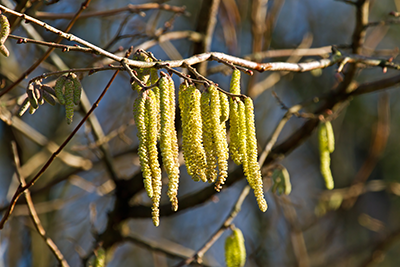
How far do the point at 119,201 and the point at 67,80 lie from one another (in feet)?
6.00

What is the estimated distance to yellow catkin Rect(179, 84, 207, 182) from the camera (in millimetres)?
1276

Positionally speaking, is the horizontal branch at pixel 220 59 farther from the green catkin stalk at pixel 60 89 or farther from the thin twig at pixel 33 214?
the thin twig at pixel 33 214

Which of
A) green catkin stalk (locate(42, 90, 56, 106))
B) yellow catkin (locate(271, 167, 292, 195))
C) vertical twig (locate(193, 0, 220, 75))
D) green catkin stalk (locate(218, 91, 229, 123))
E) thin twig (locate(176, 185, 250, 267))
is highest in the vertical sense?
green catkin stalk (locate(42, 90, 56, 106))

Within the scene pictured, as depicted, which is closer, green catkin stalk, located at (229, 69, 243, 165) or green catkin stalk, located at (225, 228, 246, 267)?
green catkin stalk, located at (229, 69, 243, 165)

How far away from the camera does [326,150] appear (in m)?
2.48

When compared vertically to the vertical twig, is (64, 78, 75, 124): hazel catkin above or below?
above

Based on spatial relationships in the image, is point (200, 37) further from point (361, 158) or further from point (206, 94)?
point (361, 158)

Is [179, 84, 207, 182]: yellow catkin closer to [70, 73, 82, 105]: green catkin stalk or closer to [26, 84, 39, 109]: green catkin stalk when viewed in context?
[70, 73, 82, 105]: green catkin stalk

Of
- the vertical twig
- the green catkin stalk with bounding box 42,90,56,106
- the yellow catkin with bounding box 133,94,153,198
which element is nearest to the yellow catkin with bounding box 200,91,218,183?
the yellow catkin with bounding box 133,94,153,198

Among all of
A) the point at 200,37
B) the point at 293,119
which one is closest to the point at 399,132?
the point at 293,119

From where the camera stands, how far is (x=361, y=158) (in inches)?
305

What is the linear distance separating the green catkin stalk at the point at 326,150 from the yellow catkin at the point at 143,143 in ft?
5.10

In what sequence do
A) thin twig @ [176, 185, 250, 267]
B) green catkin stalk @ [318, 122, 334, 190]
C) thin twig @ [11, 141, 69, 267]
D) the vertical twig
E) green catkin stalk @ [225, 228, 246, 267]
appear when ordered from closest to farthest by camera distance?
thin twig @ [11, 141, 69, 267]
green catkin stalk @ [225, 228, 246, 267]
thin twig @ [176, 185, 250, 267]
green catkin stalk @ [318, 122, 334, 190]
the vertical twig

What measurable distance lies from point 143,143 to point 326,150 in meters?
1.61
